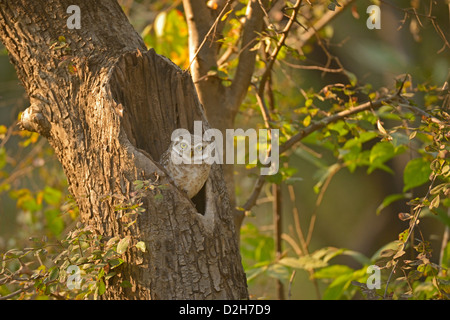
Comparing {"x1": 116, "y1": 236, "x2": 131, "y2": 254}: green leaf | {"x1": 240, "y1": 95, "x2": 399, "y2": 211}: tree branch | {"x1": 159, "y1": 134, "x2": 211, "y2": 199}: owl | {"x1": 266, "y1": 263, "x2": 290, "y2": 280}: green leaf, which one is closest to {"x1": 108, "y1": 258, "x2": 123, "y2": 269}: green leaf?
{"x1": 116, "y1": 236, "x2": 131, "y2": 254}: green leaf

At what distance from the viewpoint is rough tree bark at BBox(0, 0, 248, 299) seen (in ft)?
4.90

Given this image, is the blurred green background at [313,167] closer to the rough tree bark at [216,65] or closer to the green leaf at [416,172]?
the rough tree bark at [216,65]

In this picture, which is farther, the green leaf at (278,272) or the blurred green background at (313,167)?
the blurred green background at (313,167)

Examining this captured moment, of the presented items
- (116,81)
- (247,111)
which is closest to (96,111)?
(116,81)

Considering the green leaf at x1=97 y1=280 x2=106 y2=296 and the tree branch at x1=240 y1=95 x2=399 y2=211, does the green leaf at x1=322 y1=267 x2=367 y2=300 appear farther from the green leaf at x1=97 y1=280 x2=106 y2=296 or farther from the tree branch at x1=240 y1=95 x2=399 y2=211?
the green leaf at x1=97 y1=280 x2=106 y2=296

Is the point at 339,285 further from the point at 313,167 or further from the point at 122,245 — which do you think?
the point at 313,167

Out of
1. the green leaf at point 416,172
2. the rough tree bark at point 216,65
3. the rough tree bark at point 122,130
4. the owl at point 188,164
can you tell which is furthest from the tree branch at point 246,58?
the green leaf at point 416,172

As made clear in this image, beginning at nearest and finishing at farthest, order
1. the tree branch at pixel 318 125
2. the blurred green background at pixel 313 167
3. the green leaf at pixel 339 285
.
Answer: the tree branch at pixel 318 125 < the green leaf at pixel 339 285 < the blurred green background at pixel 313 167

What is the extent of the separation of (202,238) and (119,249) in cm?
26

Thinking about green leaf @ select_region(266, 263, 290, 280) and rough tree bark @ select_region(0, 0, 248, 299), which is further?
green leaf @ select_region(266, 263, 290, 280)

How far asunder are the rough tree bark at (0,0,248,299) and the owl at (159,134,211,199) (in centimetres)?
5

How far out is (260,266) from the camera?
2475mm

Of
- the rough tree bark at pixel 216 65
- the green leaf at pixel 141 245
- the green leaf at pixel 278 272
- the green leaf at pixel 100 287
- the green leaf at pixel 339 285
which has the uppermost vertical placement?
the rough tree bark at pixel 216 65

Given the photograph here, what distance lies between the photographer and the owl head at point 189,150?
1.61 m
